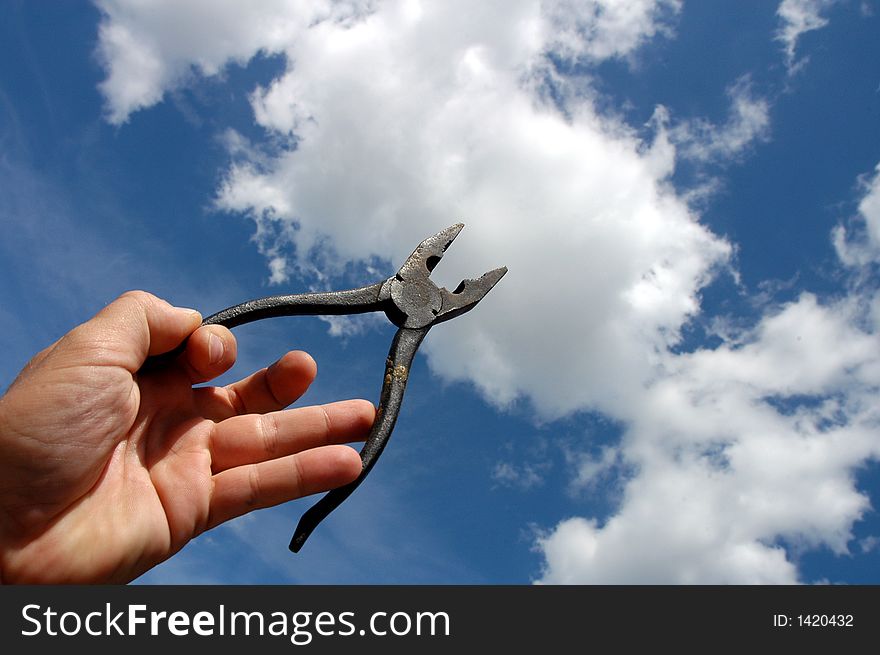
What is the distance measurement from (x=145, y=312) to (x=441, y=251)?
1771 mm

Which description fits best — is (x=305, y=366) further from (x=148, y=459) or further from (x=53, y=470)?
(x=53, y=470)

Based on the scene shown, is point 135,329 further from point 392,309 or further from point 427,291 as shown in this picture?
point 427,291

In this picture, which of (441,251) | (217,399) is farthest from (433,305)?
(217,399)

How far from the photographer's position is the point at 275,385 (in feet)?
12.7

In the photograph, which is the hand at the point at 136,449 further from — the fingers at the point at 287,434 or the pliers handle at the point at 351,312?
the pliers handle at the point at 351,312

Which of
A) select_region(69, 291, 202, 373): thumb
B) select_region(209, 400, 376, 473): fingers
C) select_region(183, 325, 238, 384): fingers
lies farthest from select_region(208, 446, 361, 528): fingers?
select_region(69, 291, 202, 373): thumb

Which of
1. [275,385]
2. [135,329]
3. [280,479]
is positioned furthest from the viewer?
[275,385]

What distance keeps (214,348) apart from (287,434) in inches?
26.0

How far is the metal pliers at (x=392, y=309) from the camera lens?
3.21 metres

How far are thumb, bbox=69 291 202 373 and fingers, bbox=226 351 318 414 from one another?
68 centimetres

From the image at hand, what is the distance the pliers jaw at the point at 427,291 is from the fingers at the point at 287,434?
0.61m

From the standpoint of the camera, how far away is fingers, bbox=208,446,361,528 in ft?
10.4

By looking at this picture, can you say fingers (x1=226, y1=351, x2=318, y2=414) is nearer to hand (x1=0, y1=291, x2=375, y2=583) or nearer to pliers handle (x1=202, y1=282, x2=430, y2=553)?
hand (x1=0, y1=291, x2=375, y2=583)

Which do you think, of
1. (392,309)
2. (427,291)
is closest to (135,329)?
(392,309)
